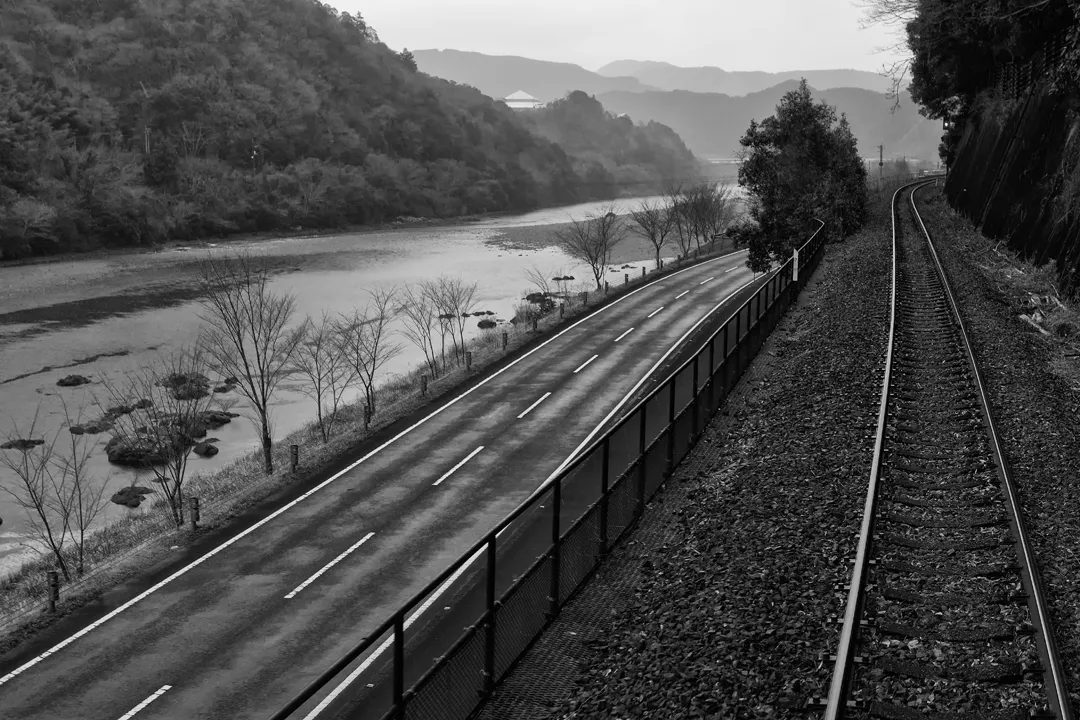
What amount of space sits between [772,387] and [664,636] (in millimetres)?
12093

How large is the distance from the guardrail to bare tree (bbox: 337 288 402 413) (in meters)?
25.3

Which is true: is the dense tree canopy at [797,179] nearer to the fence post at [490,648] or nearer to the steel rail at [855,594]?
the steel rail at [855,594]

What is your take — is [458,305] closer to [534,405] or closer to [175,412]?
[175,412]

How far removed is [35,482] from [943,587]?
32161mm

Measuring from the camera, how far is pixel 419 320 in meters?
57.8

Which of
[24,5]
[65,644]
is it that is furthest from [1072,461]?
[24,5]

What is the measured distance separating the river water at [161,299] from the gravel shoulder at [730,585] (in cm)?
2370

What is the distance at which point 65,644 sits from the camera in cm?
1895

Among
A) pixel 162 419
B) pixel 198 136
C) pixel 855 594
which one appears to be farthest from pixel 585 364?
pixel 198 136

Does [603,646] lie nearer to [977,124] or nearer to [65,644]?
[65,644]

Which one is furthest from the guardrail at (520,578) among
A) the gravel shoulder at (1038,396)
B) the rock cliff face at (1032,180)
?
the rock cliff face at (1032,180)

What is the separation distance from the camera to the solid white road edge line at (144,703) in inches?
640

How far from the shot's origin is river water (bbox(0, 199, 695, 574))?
1714 inches

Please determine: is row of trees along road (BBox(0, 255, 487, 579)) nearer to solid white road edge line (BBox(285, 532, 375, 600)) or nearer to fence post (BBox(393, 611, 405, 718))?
solid white road edge line (BBox(285, 532, 375, 600))
